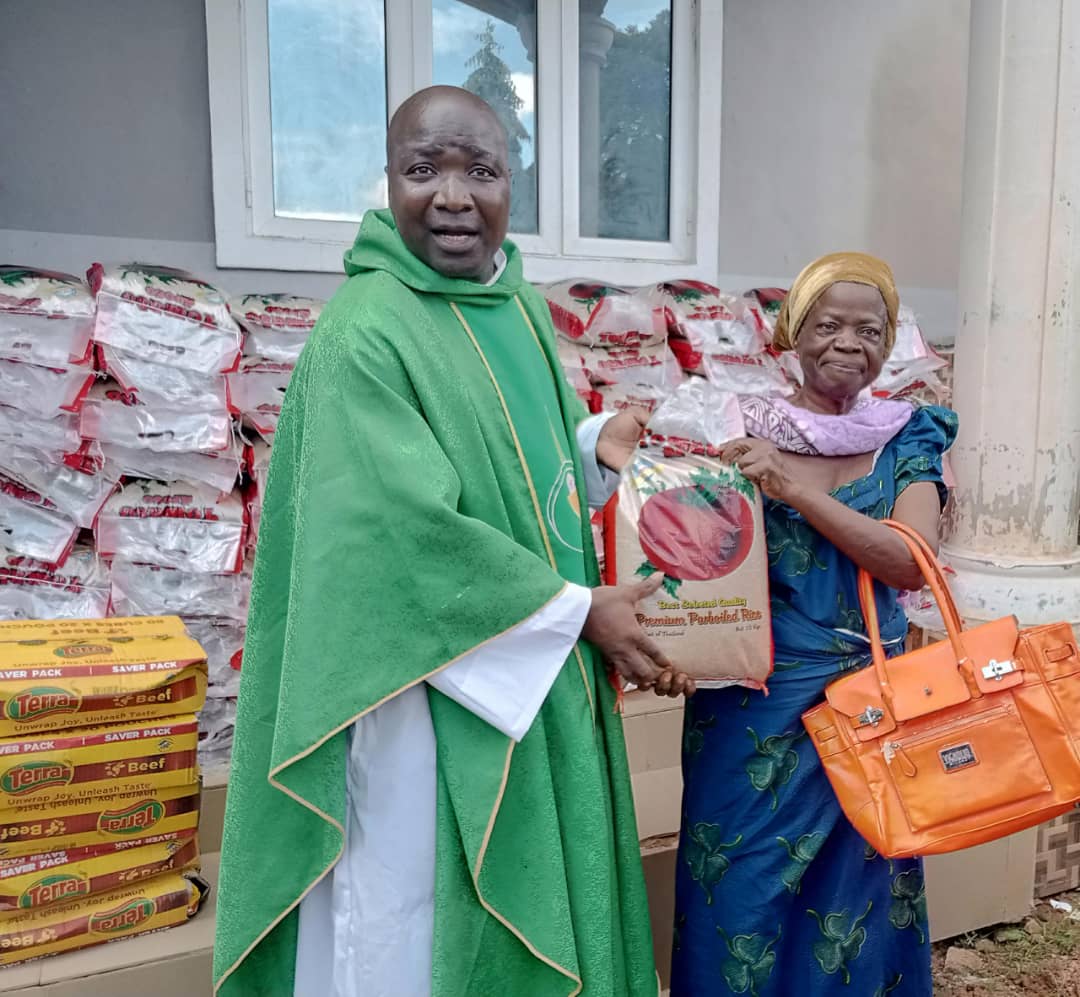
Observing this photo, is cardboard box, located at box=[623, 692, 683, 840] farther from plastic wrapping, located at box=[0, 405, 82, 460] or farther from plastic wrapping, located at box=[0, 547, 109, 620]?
plastic wrapping, located at box=[0, 405, 82, 460]

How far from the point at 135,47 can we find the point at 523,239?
1.29 m

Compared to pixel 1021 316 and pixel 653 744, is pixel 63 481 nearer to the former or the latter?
pixel 653 744

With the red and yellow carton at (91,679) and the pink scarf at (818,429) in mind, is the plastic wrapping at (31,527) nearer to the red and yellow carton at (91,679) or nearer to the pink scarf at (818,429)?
the red and yellow carton at (91,679)

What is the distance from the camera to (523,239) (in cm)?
326

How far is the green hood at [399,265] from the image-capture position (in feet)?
4.25

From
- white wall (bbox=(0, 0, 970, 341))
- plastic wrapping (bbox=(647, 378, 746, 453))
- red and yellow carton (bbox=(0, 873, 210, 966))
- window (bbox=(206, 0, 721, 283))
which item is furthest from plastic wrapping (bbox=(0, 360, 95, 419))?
plastic wrapping (bbox=(647, 378, 746, 453))

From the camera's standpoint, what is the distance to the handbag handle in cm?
137

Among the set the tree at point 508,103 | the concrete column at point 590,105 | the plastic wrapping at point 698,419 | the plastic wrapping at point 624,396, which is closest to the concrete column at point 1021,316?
the plastic wrapping at point 624,396

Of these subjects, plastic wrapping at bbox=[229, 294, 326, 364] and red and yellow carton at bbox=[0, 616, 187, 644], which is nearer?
red and yellow carton at bbox=[0, 616, 187, 644]

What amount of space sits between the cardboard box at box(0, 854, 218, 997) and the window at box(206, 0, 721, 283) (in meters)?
1.82

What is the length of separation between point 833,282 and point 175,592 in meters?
1.66

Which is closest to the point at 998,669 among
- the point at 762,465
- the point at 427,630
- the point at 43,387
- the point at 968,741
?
the point at 968,741

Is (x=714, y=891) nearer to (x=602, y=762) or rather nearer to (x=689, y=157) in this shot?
(x=602, y=762)

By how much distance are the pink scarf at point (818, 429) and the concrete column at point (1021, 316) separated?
147 cm
